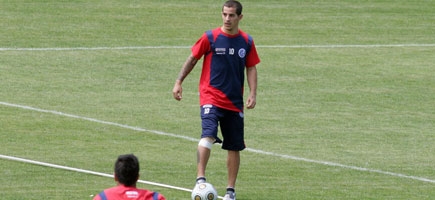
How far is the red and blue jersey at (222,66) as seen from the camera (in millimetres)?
12562

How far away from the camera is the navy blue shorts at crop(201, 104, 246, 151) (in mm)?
12500

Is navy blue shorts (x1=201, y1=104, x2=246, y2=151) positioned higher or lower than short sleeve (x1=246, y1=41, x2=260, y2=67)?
lower

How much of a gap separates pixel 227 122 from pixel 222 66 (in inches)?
24.6

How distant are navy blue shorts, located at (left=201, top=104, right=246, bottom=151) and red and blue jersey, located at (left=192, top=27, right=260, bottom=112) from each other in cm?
6

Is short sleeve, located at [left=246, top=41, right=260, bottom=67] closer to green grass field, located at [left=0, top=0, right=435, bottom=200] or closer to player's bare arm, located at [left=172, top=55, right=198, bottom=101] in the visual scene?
player's bare arm, located at [left=172, top=55, right=198, bottom=101]

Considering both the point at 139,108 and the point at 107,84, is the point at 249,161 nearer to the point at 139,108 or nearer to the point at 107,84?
the point at 139,108

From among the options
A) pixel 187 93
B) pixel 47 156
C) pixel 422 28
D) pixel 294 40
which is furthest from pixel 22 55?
pixel 422 28

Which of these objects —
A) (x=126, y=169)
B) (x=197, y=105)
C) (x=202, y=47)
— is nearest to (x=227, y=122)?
(x=202, y=47)

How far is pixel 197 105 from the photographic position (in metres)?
18.9

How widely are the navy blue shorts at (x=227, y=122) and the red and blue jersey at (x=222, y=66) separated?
0.06 m

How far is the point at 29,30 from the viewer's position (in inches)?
977

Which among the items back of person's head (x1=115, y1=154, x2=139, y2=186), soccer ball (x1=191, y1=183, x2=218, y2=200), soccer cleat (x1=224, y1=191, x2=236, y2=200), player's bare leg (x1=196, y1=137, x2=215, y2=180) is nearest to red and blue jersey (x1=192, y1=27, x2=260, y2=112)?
player's bare leg (x1=196, y1=137, x2=215, y2=180)

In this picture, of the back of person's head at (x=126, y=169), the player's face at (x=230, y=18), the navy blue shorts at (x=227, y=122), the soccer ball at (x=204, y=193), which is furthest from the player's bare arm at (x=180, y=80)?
the back of person's head at (x=126, y=169)

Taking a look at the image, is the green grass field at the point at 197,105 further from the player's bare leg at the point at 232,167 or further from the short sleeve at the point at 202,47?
the short sleeve at the point at 202,47
